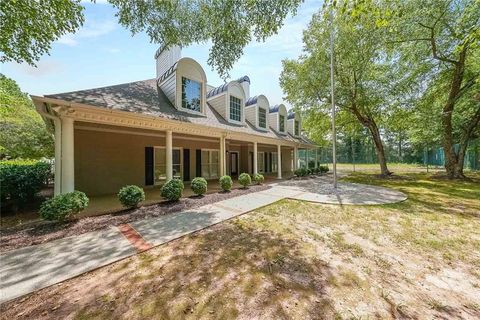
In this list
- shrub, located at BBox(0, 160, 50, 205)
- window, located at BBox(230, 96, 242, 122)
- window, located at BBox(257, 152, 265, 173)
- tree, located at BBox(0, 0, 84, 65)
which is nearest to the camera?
shrub, located at BBox(0, 160, 50, 205)

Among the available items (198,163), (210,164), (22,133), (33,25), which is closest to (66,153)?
(33,25)

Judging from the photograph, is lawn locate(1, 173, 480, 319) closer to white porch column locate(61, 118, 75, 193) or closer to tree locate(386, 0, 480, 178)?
white porch column locate(61, 118, 75, 193)

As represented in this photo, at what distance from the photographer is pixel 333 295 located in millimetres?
2523

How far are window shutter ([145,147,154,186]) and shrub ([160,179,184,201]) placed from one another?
356 cm

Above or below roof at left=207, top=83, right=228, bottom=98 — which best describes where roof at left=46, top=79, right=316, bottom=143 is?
below

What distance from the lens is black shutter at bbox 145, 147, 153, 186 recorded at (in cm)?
1004

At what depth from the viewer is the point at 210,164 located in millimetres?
13312

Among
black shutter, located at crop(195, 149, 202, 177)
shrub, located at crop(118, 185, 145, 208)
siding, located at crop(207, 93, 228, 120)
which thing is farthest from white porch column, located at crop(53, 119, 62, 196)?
siding, located at crop(207, 93, 228, 120)

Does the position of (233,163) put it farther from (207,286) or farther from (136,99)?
(207,286)

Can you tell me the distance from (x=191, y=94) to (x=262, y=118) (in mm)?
6691

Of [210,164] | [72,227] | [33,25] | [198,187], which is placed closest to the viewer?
[72,227]

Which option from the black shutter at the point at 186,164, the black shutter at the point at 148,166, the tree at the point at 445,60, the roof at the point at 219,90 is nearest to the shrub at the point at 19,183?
the black shutter at the point at 148,166

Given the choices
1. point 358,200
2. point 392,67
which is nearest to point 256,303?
point 358,200

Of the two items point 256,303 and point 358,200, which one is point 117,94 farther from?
point 358,200
